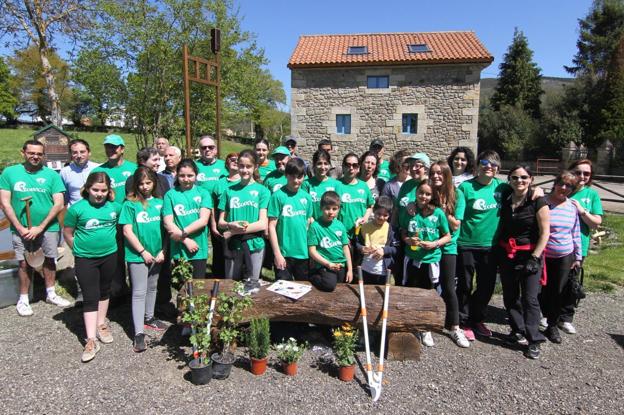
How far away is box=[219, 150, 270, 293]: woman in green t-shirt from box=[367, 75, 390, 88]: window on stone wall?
16094mm

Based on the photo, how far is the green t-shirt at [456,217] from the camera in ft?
12.7

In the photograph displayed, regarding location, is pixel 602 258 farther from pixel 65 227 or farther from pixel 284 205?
pixel 65 227

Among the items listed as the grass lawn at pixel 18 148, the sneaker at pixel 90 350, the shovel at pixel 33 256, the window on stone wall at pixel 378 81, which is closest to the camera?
the sneaker at pixel 90 350

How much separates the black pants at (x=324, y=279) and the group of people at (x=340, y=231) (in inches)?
0.5

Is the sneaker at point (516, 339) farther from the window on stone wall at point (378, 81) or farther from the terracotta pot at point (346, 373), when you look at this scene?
the window on stone wall at point (378, 81)

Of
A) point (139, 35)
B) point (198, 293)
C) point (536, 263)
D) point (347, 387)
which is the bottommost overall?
point (347, 387)

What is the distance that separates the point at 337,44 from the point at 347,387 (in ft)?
65.4

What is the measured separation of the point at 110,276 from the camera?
153 inches

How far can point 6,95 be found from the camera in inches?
1847

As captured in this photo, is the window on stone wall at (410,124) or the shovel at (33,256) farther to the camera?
the window on stone wall at (410,124)

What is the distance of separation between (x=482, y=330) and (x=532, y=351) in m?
0.54

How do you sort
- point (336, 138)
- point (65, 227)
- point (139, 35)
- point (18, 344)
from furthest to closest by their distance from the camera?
→ 1. point (336, 138)
2. point (139, 35)
3. point (18, 344)
4. point (65, 227)

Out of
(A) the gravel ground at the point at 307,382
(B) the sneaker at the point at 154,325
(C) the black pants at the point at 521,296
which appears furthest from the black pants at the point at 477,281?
(B) the sneaker at the point at 154,325

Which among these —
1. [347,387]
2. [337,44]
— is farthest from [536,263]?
[337,44]
